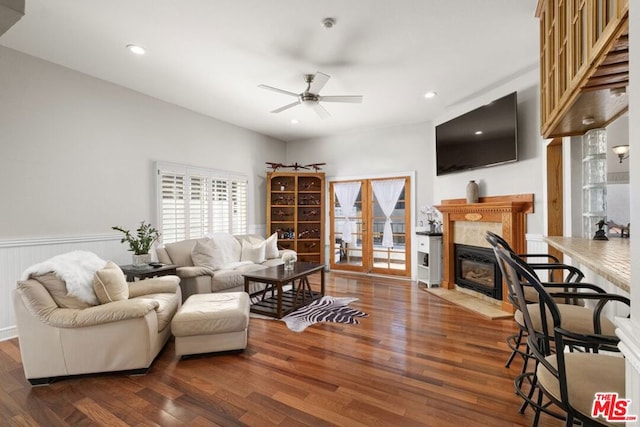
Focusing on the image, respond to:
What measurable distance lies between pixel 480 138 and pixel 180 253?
15.3 ft

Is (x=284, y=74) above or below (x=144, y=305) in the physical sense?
above

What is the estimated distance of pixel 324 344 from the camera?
9.46 feet

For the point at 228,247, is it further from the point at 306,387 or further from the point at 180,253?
the point at 306,387

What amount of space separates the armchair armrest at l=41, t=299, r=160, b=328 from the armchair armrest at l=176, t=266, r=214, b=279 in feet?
4.76

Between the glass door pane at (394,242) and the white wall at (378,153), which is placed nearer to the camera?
the white wall at (378,153)

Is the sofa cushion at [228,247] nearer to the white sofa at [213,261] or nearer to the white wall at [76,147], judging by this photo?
the white sofa at [213,261]

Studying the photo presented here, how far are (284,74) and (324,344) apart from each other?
3157 mm

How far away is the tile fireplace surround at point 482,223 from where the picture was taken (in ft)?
12.5

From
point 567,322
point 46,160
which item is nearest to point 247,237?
point 46,160

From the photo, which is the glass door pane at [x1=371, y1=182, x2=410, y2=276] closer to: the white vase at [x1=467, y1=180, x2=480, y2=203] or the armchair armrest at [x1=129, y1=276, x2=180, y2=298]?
the white vase at [x1=467, y1=180, x2=480, y2=203]

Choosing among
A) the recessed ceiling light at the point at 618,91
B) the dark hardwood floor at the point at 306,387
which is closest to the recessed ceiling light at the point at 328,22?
the recessed ceiling light at the point at 618,91

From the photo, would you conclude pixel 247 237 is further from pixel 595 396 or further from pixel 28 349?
pixel 595 396

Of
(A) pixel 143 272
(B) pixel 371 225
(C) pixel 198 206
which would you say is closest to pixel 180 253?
(A) pixel 143 272

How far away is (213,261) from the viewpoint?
4.23 meters
